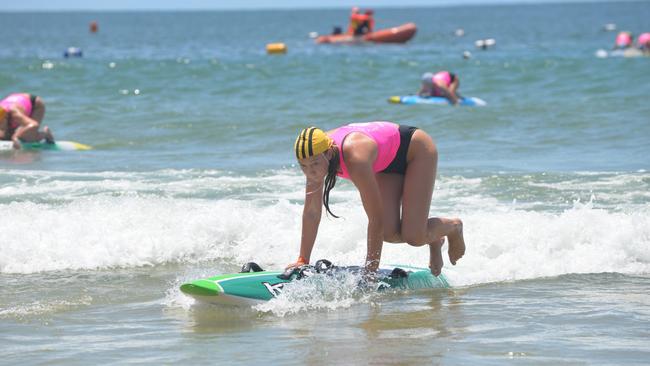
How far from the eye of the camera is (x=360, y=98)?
2253 cm

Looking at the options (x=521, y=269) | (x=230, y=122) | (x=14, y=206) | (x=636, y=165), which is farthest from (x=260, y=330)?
(x=230, y=122)

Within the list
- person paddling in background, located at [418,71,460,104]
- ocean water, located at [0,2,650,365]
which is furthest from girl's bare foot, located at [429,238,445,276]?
→ person paddling in background, located at [418,71,460,104]

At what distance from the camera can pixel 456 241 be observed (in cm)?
704

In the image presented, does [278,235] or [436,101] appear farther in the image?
[436,101]

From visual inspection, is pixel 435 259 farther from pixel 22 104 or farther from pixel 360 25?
pixel 360 25

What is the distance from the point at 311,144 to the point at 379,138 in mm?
539

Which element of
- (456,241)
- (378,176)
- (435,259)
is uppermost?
(378,176)

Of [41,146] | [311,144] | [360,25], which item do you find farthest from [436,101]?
[360,25]

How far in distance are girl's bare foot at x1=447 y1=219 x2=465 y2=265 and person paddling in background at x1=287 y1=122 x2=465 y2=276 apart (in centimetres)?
8

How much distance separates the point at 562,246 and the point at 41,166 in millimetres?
7543

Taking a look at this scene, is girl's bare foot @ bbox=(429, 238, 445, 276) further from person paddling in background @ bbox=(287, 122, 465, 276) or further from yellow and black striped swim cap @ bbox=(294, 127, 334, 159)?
yellow and black striped swim cap @ bbox=(294, 127, 334, 159)

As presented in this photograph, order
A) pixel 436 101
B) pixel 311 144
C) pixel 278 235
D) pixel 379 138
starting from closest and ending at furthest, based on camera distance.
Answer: pixel 311 144 < pixel 379 138 < pixel 278 235 < pixel 436 101

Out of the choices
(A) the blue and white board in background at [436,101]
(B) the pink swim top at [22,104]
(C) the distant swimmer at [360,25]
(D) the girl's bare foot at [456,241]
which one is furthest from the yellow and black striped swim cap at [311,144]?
(C) the distant swimmer at [360,25]

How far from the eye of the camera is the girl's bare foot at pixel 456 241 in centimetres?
698
